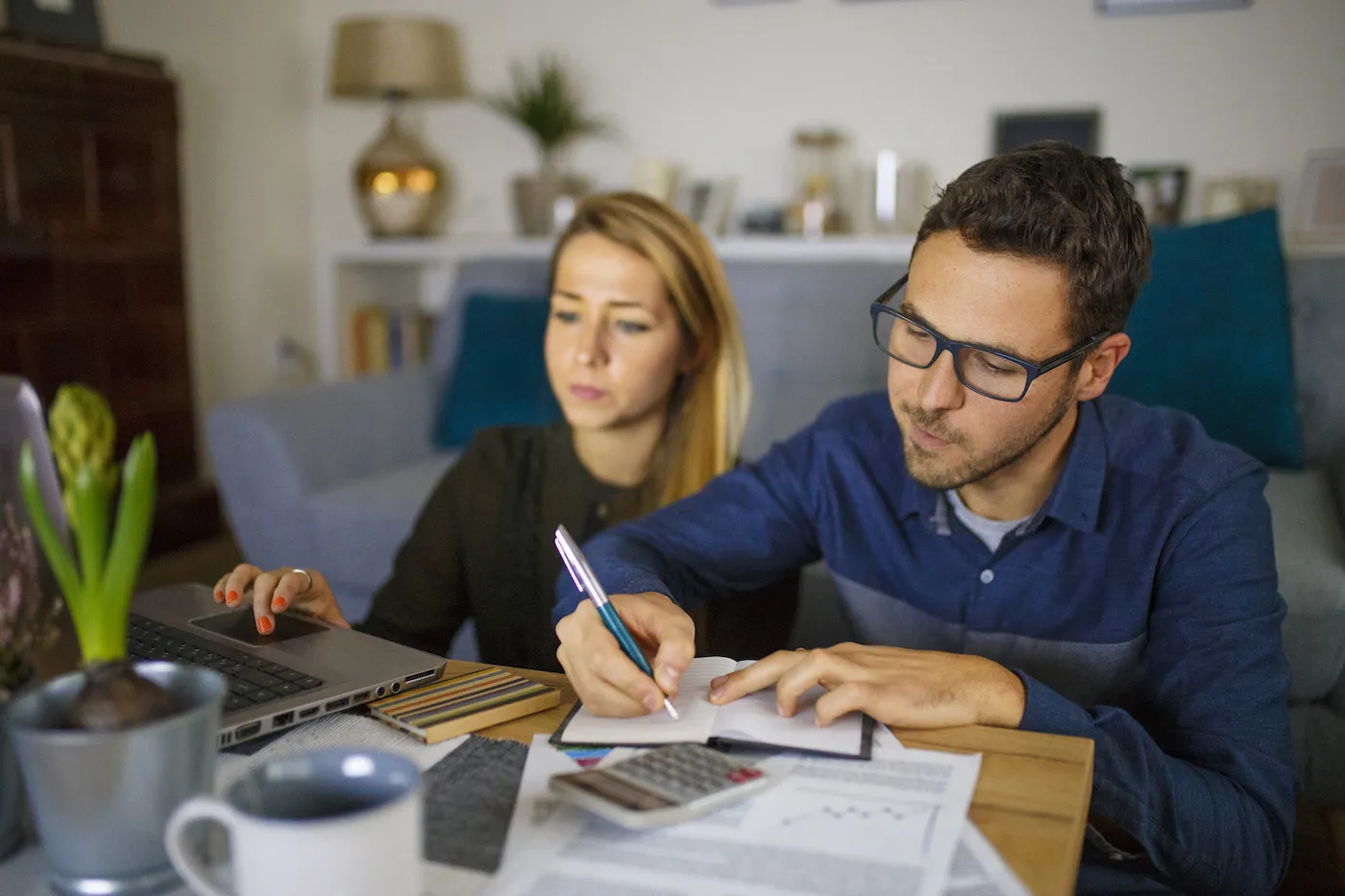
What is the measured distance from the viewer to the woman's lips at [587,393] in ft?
4.81

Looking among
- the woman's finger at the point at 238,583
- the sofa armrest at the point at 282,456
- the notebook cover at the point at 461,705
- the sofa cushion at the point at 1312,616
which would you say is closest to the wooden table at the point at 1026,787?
the notebook cover at the point at 461,705

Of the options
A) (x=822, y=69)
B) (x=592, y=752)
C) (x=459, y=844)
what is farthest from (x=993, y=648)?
(x=822, y=69)

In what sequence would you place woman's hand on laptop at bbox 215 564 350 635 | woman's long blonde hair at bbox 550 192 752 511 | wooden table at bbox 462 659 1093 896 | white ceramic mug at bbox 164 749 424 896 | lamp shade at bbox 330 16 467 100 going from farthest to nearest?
lamp shade at bbox 330 16 467 100, woman's long blonde hair at bbox 550 192 752 511, woman's hand on laptop at bbox 215 564 350 635, wooden table at bbox 462 659 1093 896, white ceramic mug at bbox 164 749 424 896

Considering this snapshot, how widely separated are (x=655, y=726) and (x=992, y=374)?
0.49 meters

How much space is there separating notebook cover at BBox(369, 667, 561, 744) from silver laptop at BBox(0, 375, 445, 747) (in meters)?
0.02

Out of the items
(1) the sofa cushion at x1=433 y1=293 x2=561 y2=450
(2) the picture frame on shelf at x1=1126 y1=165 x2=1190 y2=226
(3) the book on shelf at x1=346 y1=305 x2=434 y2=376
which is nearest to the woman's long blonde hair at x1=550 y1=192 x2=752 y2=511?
(1) the sofa cushion at x1=433 y1=293 x2=561 y2=450

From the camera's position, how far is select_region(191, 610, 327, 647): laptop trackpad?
0.91 metres

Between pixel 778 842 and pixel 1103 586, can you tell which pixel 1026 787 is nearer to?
pixel 778 842

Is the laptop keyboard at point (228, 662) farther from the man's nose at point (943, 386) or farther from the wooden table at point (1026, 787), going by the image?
the man's nose at point (943, 386)

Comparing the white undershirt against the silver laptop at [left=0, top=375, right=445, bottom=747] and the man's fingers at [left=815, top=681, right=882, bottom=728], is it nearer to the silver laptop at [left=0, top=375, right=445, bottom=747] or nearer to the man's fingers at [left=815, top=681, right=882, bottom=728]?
the man's fingers at [left=815, top=681, right=882, bottom=728]

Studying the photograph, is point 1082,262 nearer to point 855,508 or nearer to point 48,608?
point 855,508

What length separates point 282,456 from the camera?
230 centimetres

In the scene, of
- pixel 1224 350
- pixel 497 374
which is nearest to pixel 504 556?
pixel 497 374

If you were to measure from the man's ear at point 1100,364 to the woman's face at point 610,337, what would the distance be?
56cm
